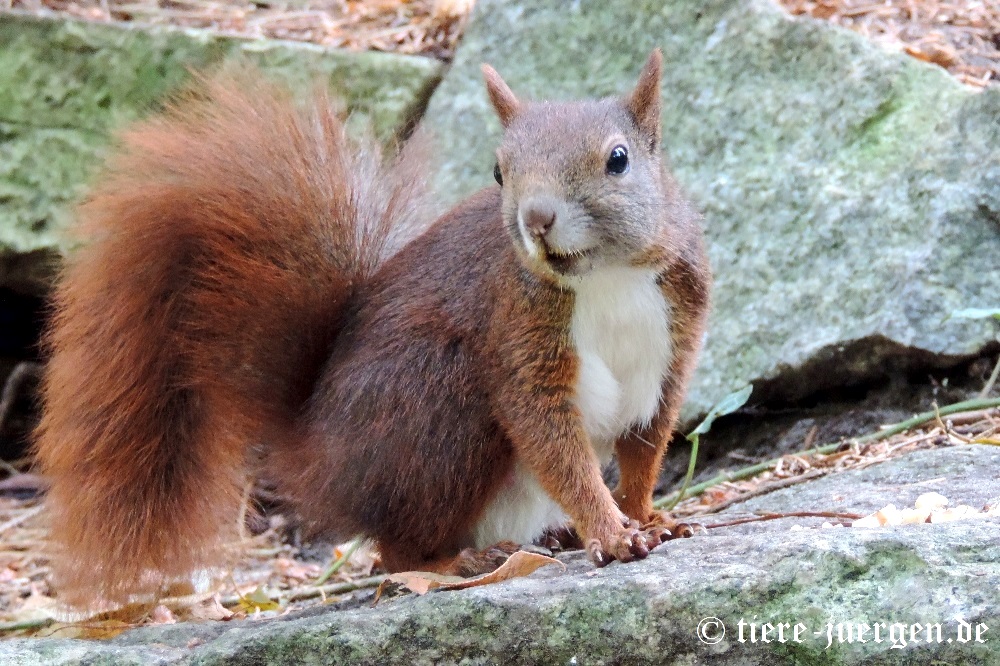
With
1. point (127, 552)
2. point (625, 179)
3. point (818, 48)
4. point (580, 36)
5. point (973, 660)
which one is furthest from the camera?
point (580, 36)

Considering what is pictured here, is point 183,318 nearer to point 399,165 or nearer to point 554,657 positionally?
point 399,165

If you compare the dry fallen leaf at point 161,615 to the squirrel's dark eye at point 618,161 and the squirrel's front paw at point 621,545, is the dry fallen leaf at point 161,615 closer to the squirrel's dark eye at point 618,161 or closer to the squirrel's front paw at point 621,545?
the squirrel's front paw at point 621,545

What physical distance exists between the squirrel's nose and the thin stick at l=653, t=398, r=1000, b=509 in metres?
1.07

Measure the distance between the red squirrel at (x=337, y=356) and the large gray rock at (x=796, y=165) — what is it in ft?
3.29

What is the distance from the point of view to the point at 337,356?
279 cm

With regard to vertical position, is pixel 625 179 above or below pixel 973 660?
above

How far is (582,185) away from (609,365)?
0.44 metres

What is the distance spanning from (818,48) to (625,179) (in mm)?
1874

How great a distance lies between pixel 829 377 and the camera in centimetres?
353

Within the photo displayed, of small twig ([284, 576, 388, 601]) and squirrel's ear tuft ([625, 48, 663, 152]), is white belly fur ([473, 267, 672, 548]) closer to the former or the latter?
squirrel's ear tuft ([625, 48, 663, 152])

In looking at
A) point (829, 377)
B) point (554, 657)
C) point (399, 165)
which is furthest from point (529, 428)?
point (829, 377)

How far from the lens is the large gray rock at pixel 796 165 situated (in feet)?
A: 11.1

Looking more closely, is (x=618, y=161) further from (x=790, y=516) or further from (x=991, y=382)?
(x=991, y=382)

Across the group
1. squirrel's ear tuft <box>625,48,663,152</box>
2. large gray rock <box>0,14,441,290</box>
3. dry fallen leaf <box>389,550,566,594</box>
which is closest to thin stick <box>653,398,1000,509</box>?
dry fallen leaf <box>389,550,566,594</box>
